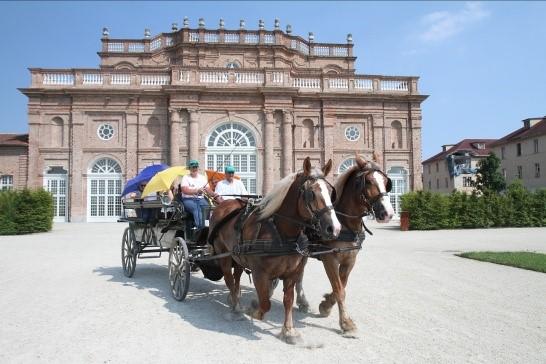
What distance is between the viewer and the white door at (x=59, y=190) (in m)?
28.3

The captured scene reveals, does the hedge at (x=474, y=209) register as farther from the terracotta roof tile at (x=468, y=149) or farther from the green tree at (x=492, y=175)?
the terracotta roof tile at (x=468, y=149)

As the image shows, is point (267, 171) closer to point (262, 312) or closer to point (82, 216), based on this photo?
point (82, 216)

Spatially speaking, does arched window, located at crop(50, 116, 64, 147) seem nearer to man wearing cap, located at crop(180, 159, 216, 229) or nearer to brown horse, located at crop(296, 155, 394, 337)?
man wearing cap, located at crop(180, 159, 216, 229)

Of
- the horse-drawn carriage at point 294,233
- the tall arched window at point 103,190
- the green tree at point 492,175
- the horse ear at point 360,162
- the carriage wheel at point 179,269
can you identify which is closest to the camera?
the horse-drawn carriage at point 294,233

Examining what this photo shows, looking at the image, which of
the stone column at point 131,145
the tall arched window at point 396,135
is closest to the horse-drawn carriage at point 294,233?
the stone column at point 131,145

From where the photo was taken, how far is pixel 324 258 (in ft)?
17.0

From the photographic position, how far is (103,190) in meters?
28.5

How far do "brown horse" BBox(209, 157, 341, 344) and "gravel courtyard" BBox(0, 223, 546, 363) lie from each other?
62 cm

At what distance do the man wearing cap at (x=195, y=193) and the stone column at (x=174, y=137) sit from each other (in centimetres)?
2128

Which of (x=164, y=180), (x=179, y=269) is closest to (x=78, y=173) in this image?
(x=164, y=180)

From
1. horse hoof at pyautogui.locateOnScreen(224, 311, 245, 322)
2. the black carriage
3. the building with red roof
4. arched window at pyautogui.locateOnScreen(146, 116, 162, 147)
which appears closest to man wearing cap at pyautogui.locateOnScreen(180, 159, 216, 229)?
the black carriage

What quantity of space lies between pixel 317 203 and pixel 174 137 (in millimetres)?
25006

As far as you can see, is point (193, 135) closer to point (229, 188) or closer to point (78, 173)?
point (78, 173)

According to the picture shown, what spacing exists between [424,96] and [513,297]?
2638 cm
